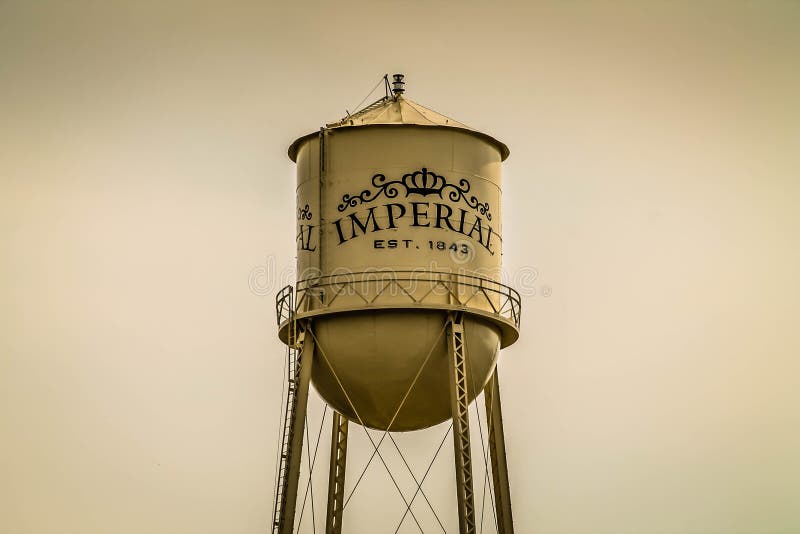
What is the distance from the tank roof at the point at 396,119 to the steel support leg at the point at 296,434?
423cm

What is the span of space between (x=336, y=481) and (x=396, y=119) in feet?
25.3

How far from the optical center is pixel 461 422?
3462 centimetres

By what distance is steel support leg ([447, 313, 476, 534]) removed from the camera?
34.2 metres

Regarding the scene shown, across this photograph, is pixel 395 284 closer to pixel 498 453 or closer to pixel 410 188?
pixel 410 188

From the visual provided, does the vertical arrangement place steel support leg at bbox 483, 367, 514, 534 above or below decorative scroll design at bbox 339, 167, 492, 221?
below

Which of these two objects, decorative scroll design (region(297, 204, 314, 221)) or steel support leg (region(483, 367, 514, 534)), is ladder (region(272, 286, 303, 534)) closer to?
decorative scroll design (region(297, 204, 314, 221))

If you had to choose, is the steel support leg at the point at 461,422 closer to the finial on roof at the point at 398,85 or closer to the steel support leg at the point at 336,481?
the steel support leg at the point at 336,481

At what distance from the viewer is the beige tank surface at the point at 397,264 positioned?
116 ft

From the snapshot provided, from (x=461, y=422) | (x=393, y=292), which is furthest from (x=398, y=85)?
(x=461, y=422)

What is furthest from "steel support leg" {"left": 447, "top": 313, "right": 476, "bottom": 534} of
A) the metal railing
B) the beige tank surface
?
the metal railing

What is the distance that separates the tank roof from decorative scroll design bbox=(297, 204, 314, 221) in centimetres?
140

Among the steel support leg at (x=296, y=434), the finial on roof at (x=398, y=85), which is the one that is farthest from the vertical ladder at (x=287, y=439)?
the finial on roof at (x=398, y=85)

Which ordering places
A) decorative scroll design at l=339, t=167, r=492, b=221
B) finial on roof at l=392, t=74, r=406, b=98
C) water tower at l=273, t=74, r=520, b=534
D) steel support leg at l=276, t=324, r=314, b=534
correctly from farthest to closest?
finial on roof at l=392, t=74, r=406, b=98, decorative scroll design at l=339, t=167, r=492, b=221, water tower at l=273, t=74, r=520, b=534, steel support leg at l=276, t=324, r=314, b=534

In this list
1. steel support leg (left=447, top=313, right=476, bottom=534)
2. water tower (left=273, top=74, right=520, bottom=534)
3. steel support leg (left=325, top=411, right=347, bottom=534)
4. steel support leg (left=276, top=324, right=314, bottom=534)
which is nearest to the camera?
steel support leg (left=447, top=313, right=476, bottom=534)
